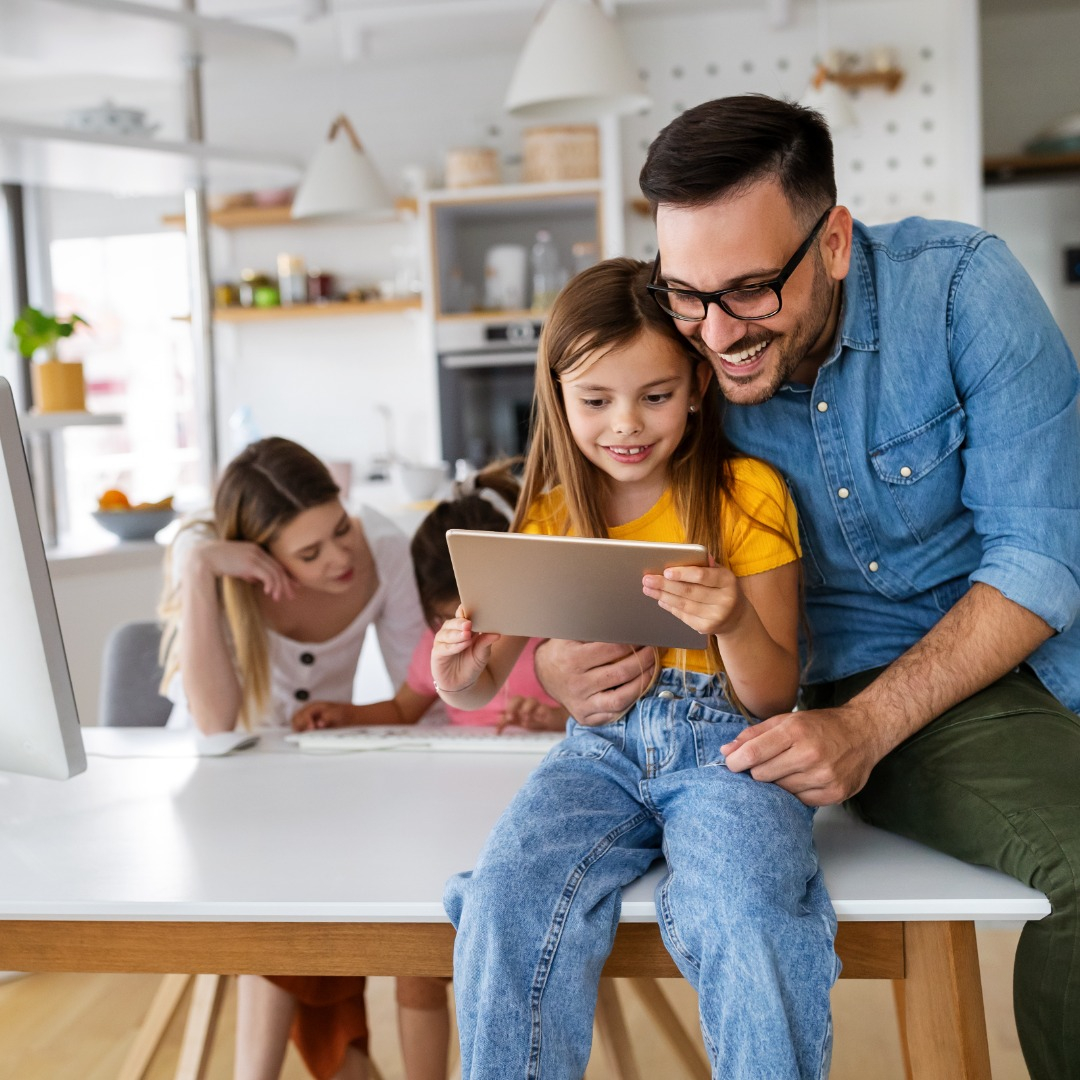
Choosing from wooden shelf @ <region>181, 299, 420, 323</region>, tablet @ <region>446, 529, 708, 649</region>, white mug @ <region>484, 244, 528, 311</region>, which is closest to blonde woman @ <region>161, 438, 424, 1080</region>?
tablet @ <region>446, 529, 708, 649</region>

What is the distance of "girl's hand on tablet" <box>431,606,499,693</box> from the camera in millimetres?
1190

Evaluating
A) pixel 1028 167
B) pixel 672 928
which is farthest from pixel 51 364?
pixel 1028 167

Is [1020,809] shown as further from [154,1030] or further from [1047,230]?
[1047,230]

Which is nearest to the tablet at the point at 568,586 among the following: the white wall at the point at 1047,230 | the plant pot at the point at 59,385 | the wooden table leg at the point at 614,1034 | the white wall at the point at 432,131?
the wooden table leg at the point at 614,1034

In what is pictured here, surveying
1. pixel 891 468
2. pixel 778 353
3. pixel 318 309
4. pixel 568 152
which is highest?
pixel 568 152

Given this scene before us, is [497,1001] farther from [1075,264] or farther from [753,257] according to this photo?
[1075,264]

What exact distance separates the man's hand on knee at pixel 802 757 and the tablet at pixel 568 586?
108 mm

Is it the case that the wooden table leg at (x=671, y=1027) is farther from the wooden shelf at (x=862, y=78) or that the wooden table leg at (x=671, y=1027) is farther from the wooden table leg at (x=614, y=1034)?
the wooden shelf at (x=862, y=78)

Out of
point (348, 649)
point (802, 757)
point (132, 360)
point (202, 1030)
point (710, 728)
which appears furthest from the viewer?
point (132, 360)

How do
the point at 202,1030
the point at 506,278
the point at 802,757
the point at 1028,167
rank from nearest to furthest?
the point at 802,757 < the point at 202,1030 < the point at 1028,167 < the point at 506,278

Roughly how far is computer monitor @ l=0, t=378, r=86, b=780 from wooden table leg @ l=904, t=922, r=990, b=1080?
0.75 metres

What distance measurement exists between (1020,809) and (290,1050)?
4.72 ft

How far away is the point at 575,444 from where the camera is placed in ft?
4.35

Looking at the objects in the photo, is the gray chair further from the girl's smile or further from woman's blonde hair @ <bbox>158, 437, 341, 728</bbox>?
the girl's smile
